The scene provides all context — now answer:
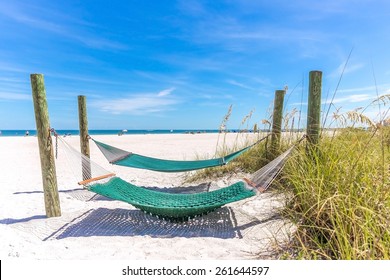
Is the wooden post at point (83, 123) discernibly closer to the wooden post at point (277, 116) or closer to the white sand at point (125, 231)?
the white sand at point (125, 231)

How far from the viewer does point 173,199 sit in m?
2.73

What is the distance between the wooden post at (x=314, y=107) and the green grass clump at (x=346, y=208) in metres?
0.38

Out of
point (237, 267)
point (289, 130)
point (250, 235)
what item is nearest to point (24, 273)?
point (237, 267)

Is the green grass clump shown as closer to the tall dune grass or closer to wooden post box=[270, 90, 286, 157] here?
the tall dune grass

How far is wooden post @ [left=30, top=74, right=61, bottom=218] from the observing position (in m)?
2.60

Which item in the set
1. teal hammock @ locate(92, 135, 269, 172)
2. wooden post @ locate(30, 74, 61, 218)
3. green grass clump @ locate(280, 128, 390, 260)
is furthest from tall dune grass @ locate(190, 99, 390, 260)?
wooden post @ locate(30, 74, 61, 218)

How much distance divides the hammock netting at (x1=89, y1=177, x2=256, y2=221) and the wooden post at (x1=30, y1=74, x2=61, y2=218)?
0.48 metres

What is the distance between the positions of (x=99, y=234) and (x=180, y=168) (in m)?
1.46

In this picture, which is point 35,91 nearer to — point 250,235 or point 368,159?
point 250,235

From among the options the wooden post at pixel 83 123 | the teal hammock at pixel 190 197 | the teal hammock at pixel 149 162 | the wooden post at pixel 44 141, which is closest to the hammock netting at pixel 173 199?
the teal hammock at pixel 190 197

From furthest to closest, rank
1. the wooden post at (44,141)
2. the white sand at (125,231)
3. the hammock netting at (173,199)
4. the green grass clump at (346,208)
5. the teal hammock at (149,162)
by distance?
the teal hammock at (149,162), the wooden post at (44,141), the hammock netting at (173,199), the white sand at (125,231), the green grass clump at (346,208)

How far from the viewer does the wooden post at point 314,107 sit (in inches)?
104

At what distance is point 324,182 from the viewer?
6.41 ft

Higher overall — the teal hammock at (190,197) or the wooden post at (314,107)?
the wooden post at (314,107)
